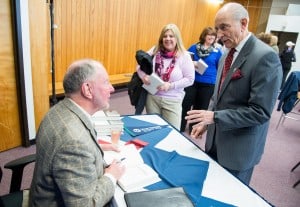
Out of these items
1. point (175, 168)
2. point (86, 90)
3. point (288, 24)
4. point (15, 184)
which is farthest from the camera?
point (288, 24)

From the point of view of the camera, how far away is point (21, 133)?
2918mm

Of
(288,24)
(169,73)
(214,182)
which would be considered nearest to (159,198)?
(214,182)

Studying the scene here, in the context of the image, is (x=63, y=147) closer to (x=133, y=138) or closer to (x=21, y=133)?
(x=133, y=138)

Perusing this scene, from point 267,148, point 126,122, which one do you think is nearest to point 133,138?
point 126,122

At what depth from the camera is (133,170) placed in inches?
54.2

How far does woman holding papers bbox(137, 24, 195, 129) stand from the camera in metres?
2.41

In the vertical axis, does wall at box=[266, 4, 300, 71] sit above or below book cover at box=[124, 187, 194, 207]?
above

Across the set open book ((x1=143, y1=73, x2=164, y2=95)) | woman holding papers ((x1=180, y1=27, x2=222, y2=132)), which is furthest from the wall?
open book ((x1=143, y1=73, x2=164, y2=95))

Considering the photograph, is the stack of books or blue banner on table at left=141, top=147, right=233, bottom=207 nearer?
blue banner on table at left=141, top=147, right=233, bottom=207

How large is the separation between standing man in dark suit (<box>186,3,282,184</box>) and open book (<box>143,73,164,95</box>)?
0.80 m

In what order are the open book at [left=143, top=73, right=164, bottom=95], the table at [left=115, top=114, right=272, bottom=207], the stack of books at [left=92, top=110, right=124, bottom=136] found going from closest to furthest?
the table at [left=115, top=114, right=272, bottom=207]
the stack of books at [left=92, top=110, right=124, bottom=136]
the open book at [left=143, top=73, right=164, bottom=95]

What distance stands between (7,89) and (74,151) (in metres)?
2.10

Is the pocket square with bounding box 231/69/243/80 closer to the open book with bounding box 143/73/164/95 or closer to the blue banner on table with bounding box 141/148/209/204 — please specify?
the blue banner on table with bounding box 141/148/209/204

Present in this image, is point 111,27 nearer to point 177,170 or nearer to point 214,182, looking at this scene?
point 177,170
